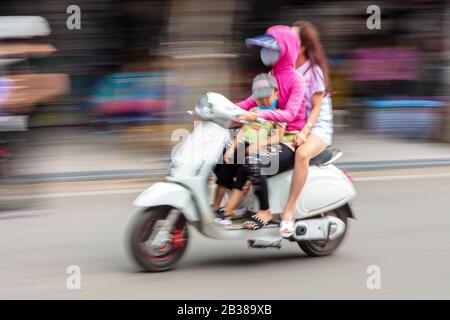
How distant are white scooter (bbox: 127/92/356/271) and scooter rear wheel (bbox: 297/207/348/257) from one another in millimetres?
144

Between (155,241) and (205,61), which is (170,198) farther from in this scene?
(205,61)

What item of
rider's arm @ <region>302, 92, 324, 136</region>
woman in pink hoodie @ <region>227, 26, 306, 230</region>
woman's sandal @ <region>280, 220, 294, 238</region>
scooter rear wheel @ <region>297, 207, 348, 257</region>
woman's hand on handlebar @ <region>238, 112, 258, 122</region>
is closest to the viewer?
woman's hand on handlebar @ <region>238, 112, 258, 122</region>

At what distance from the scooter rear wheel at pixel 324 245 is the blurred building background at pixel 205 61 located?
403cm

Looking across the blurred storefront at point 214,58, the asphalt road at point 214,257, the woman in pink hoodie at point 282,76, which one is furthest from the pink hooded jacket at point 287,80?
the blurred storefront at point 214,58

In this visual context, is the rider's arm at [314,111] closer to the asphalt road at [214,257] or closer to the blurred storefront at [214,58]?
the asphalt road at [214,257]

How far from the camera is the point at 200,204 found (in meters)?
5.71

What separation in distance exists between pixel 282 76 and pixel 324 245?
50.5 inches

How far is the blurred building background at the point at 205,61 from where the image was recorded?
10.2 meters

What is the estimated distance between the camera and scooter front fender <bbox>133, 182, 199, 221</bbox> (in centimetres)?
557

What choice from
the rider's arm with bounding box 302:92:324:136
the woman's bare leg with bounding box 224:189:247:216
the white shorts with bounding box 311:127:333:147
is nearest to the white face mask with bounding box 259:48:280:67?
the rider's arm with bounding box 302:92:324:136

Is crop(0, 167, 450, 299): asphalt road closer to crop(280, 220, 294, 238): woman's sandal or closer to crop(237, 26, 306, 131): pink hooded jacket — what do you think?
crop(280, 220, 294, 238): woman's sandal

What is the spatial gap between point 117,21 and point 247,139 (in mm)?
6144

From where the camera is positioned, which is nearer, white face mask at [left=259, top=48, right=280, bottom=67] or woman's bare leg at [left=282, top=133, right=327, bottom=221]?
white face mask at [left=259, top=48, right=280, bottom=67]

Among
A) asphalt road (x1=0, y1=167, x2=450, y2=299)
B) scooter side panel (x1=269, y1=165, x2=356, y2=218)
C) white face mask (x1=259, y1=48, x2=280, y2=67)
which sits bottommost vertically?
asphalt road (x1=0, y1=167, x2=450, y2=299)
